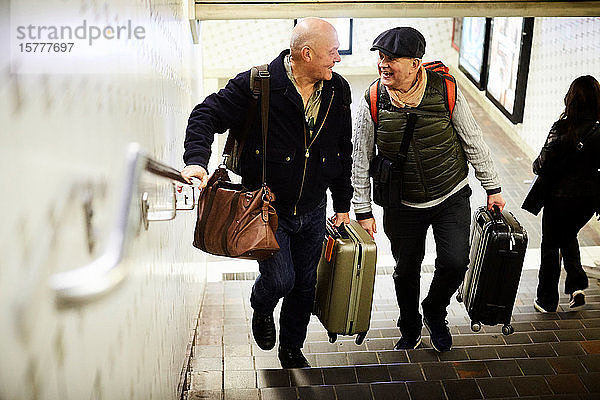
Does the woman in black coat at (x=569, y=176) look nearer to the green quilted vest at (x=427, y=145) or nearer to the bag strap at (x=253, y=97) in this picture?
the green quilted vest at (x=427, y=145)

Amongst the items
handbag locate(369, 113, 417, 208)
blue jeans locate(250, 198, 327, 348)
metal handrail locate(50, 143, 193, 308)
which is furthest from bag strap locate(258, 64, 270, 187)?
metal handrail locate(50, 143, 193, 308)

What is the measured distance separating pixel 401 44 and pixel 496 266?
4.62 feet

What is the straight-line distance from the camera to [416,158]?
3.83 m

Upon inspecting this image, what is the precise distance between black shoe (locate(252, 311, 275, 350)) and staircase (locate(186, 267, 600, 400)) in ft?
0.49

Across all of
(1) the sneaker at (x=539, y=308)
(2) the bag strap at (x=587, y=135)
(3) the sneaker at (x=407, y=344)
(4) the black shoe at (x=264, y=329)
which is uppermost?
(2) the bag strap at (x=587, y=135)

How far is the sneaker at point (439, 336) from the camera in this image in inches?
168

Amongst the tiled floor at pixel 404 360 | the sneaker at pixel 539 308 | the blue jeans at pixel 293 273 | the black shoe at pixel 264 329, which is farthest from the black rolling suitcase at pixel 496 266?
the black shoe at pixel 264 329

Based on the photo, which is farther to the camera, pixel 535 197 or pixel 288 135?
pixel 535 197

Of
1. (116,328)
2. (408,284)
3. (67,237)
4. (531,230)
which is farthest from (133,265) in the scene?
(531,230)

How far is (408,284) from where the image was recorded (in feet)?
13.8

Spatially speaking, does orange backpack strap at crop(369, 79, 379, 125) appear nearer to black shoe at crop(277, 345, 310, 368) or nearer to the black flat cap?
the black flat cap

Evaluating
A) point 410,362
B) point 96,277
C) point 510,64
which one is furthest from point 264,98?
point 510,64

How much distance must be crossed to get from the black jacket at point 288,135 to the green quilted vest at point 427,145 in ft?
0.89

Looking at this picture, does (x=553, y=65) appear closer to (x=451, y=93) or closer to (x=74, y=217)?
(x=451, y=93)
